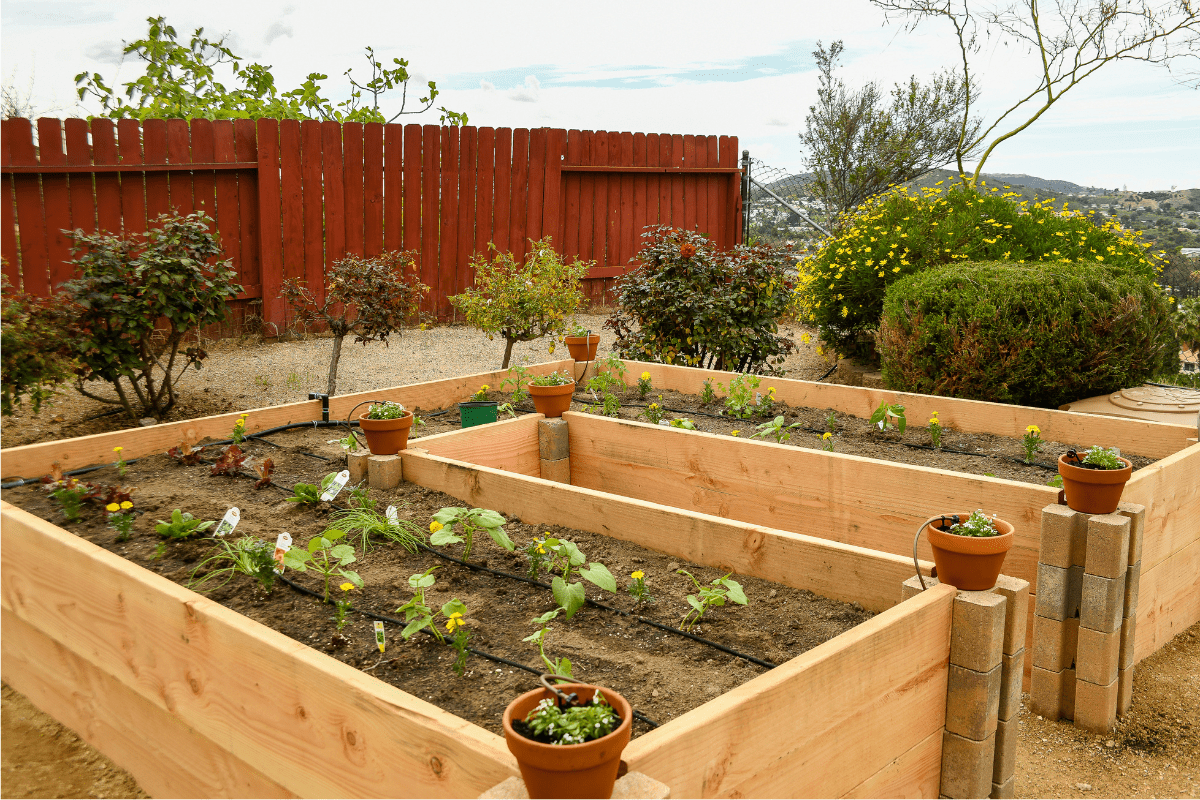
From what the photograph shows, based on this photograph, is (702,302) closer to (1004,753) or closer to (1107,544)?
(1107,544)

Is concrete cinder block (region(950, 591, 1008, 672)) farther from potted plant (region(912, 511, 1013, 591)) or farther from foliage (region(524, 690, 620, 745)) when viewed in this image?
foliage (region(524, 690, 620, 745))

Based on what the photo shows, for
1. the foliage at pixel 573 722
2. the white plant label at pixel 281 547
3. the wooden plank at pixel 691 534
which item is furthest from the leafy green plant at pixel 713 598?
the white plant label at pixel 281 547

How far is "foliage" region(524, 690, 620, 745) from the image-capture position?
1.22m

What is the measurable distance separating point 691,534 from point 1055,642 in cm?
131

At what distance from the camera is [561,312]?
697 centimetres

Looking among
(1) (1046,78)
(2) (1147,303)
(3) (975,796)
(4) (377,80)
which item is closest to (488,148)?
(4) (377,80)

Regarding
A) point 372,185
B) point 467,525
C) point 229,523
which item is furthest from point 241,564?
point 372,185

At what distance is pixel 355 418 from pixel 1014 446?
3.40m

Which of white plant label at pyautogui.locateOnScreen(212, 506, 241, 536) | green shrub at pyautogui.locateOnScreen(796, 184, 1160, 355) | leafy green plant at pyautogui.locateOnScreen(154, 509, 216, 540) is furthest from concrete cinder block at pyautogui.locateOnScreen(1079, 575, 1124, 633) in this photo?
green shrub at pyautogui.locateOnScreen(796, 184, 1160, 355)

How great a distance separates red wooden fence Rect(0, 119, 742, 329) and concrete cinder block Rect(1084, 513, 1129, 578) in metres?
5.76

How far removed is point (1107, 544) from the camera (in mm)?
2686

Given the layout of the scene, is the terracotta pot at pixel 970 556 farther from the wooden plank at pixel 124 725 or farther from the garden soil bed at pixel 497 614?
the wooden plank at pixel 124 725

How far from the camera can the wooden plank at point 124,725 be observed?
2.07m

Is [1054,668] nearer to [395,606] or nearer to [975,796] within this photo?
[975,796]
